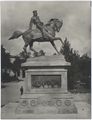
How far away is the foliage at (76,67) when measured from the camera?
12406 mm

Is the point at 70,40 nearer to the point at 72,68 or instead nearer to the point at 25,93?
the point at 72,68

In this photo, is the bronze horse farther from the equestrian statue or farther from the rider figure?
the rider figure

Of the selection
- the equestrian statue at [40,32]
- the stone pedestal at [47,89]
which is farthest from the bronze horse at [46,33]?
the stone pedestal at [47,89]

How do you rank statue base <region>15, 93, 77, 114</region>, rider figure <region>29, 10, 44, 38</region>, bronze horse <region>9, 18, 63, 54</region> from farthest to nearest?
bronze horse <region>9, 18, 63, 54</region> < rider figure <region>29, 10, 44, 38</region> < statue base <region>15, 93, 77, 114</region>

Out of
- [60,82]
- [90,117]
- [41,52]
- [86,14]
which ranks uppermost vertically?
[86,14]

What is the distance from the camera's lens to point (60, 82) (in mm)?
11828

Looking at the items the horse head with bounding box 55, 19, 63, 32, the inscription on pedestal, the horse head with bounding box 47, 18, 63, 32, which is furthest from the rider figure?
the inscription on pedestal

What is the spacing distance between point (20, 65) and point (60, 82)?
1512 mm

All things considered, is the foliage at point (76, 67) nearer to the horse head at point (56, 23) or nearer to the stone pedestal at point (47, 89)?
the horse head at point (56, 23)

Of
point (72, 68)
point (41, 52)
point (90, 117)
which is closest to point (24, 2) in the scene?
point (41, 52)

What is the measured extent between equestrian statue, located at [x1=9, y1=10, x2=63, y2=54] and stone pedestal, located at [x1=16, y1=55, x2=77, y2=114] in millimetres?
551

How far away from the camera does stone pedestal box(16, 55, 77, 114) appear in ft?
38.5

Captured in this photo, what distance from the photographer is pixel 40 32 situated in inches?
476

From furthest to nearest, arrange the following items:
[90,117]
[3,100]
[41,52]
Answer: [3,100] < [41,52] < [90,117]
